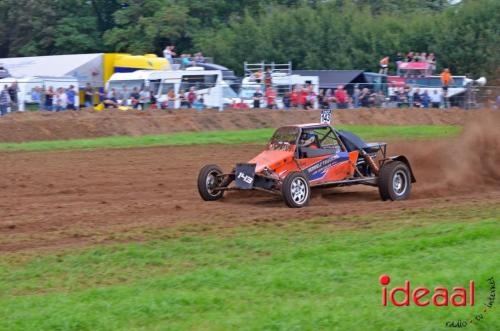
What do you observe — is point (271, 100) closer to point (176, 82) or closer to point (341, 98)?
point (341, 98)

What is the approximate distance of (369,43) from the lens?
46.1 meters

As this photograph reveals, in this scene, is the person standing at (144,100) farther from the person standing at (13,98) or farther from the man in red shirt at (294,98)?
the man in red shirt at (294,98)

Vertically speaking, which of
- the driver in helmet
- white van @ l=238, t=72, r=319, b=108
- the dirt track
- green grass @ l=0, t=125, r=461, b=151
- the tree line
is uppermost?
the tree line

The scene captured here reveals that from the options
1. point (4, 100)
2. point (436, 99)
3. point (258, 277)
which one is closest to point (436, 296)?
point (258, 277)

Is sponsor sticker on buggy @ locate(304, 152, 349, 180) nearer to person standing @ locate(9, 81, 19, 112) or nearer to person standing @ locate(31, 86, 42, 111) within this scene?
person standing @ locate(9, 81, 19, 112)

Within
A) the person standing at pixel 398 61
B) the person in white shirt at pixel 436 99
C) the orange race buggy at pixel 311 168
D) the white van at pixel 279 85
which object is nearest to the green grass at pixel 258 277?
the orange race buggy at pixel 311 168

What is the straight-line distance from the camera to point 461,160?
603 inches

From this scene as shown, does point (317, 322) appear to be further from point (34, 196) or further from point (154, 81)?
point (154, 81)

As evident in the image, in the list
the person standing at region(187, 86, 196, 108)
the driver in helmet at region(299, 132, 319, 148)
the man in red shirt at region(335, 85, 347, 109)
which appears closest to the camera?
the driver in helmet at region(299, 132, 319, 148)

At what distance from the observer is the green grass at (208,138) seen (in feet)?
73.4

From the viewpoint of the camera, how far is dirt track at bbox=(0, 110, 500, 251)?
438 inches

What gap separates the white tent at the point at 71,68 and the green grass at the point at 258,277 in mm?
26878

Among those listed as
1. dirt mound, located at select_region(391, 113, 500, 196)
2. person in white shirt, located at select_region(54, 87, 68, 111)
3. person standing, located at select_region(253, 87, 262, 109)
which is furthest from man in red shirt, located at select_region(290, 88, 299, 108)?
dirt mound, located at select_region(391, 113, 500, 196)

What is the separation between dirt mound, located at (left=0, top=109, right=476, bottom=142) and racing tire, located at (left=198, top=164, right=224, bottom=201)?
35.2 feet
